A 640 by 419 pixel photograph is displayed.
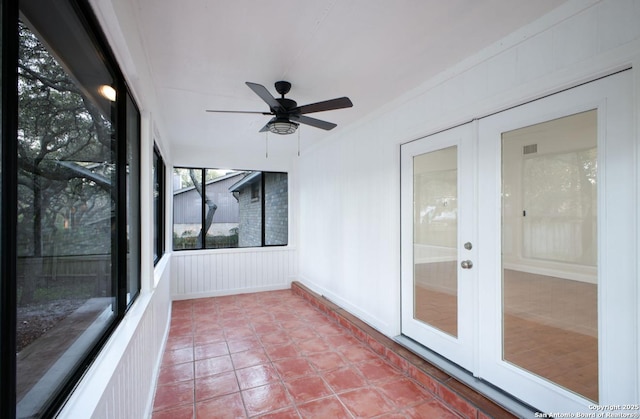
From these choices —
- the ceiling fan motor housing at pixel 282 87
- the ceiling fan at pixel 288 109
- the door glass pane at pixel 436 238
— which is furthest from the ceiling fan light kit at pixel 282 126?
the door glass pane at pixel 436 238

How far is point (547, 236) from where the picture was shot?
1.96 metres

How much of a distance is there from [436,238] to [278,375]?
1834 mm

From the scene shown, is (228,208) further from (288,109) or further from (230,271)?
(288,109)

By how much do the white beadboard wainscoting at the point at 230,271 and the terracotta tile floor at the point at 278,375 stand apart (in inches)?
42.7

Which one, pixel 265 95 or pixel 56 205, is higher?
pixel 265 95

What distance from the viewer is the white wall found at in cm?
165

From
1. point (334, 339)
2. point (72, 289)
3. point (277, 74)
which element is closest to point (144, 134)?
point (277, 74)

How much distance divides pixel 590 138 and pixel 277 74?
2.15 m

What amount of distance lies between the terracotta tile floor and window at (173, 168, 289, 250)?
1690 mm

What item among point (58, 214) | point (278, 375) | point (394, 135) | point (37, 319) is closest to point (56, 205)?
point (58, 214)

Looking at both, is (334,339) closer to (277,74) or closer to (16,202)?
(277,74)

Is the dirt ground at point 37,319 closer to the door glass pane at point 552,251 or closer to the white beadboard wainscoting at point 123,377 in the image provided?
the white beadboard wainscoting at point 123,377

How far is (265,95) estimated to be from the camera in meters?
2.29

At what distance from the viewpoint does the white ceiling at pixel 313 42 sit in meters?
1.75
